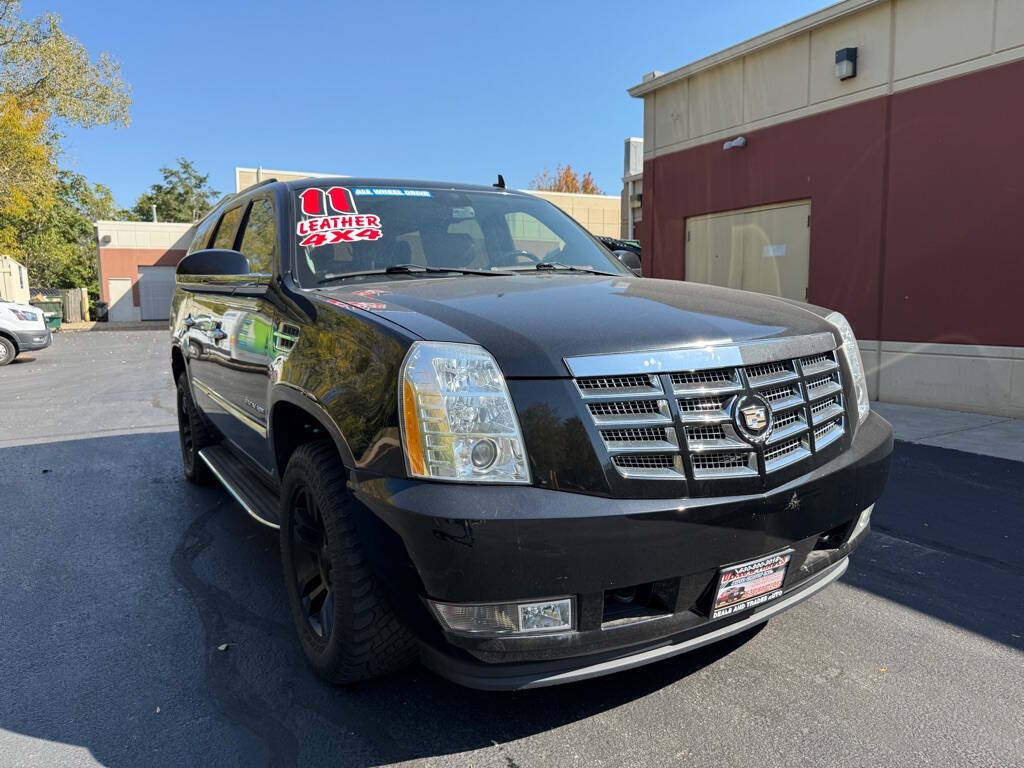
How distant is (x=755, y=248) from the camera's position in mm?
10758

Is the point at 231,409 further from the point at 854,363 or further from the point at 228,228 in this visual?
the point at 854,363

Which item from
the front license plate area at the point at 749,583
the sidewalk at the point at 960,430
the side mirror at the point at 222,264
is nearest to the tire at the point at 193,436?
the side mirror at the point at 222,264

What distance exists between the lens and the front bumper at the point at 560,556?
1.90 meters

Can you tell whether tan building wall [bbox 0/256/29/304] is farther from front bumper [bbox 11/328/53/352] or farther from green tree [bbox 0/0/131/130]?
front bumper [bbox 11/328/53/352]

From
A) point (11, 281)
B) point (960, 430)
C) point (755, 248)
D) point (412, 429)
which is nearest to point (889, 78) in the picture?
point (755, 248)

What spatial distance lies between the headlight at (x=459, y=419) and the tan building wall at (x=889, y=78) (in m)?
7.85

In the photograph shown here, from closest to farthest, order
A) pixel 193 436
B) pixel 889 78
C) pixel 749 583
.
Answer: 1. pixel 749 583
2. pixel 193 436
3. pixel 889 78

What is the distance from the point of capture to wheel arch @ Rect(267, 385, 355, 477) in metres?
2.46

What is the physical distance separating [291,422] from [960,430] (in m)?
6.80

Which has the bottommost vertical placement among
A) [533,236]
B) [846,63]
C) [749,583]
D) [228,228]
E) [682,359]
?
[749,583]

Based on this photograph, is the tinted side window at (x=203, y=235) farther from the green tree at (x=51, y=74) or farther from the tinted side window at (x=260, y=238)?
the green tree at (x=51, y=74)

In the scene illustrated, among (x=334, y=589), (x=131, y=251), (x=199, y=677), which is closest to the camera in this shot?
(x=334, y=589)

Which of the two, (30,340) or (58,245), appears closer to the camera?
(30,340)

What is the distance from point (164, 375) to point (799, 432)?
12.6 m
